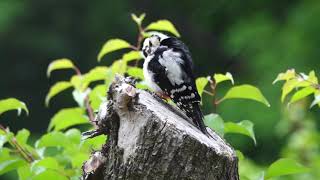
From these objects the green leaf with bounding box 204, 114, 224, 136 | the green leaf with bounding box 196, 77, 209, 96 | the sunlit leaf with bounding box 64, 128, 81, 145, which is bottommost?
the sunlit leaf with bounding box 64, 128, 81, 145

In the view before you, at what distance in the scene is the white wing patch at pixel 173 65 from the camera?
3373 mm

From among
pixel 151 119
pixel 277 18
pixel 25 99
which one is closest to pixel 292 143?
pixel 151 119

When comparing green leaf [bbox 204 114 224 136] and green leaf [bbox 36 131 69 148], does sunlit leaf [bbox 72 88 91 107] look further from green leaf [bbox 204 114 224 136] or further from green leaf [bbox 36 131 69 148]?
green leaf [bbox 204 114 224 136]

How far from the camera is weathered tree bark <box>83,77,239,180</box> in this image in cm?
254

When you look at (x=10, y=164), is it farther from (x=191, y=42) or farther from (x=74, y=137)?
(x=191, y=42)

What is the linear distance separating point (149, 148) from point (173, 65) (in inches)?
35.2

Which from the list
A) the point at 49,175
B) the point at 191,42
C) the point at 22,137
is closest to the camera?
the point at 49,175

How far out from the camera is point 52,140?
3.19 metres

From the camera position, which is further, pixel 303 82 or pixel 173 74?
pixel 173 74

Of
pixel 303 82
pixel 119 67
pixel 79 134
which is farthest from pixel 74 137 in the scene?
pixel 303 82

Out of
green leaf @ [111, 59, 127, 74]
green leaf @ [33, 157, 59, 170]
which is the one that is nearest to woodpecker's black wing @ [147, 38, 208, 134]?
green leaf @ [111, 59, 127, 74]

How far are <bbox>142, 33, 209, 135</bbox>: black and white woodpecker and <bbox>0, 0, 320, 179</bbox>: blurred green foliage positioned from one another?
315 inches

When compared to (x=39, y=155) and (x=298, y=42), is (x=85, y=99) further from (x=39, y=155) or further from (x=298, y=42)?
(x=298, y=42)

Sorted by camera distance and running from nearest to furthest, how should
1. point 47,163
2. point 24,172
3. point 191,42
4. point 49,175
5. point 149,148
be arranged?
point 149,148, point 49,175, point 47,163, point 24,172, point 191,42
